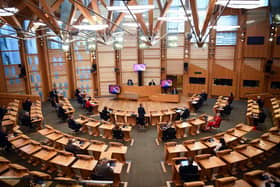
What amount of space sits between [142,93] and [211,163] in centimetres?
1149

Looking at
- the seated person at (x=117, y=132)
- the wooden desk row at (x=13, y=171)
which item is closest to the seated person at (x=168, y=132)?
the seated person at (x=117, y=132)

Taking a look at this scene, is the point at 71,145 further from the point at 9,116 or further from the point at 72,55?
the point at 72,55

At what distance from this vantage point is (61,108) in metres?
13.0

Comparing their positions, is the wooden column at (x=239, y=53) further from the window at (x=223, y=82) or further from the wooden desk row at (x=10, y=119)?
the wooden desk row at (x=10, y=119)

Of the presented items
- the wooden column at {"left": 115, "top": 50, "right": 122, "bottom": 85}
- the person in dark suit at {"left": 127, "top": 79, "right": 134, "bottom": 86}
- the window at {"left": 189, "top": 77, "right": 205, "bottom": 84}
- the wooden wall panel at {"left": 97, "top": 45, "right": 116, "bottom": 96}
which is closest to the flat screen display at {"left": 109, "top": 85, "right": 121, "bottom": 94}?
the person in dark suit at {"left": 127, "top": 79, "right": 134, "bottom": 86}

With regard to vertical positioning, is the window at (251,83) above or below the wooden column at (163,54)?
below

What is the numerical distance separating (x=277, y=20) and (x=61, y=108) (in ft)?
52.4

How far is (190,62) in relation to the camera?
62.1ft

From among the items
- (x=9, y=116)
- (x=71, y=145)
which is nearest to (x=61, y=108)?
(x=9, y=116)

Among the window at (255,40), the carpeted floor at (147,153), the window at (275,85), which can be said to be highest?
the window at (255,40)

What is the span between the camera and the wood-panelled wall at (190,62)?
645 inches

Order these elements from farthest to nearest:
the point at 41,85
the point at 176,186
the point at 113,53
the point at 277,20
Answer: the point at 113,53
the point at 41,85
the point at 277,20
the point at 176,186

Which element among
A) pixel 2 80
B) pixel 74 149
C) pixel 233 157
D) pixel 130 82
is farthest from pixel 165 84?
pixel 2 80

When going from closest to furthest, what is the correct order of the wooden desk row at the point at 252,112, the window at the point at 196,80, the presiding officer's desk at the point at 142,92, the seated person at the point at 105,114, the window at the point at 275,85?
1. the wooden desk row at the point at 252,112
2. the seated person at the point at 105,114
3. the window at the point at 275,85
4. the presiding officer's desk at the point at 142,92
5. the window at the point at 196,80
